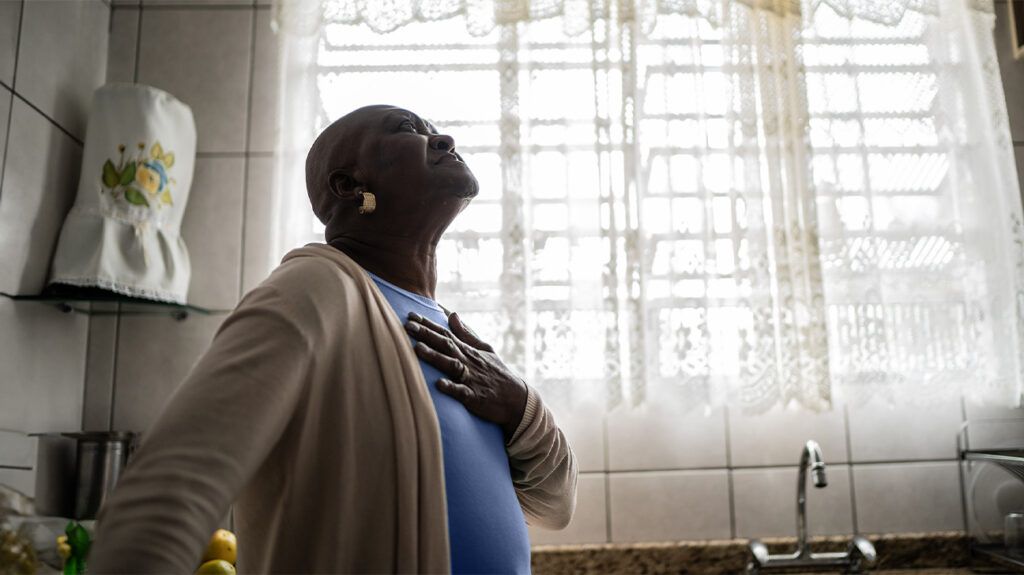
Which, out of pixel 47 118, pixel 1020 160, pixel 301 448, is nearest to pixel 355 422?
pixel 301 448

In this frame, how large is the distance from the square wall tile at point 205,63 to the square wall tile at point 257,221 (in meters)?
0.09

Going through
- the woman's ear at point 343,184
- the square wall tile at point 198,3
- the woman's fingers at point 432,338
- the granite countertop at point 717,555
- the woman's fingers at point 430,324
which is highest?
A: the square wall tile at point 198,3

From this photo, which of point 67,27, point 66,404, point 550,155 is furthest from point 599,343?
point 67,27

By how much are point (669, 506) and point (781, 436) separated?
343mm

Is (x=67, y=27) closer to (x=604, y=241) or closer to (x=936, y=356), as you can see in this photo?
(x=604, y=241)

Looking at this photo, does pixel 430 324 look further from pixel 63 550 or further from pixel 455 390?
pixel 63 550

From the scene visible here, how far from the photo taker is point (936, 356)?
6.17 feet

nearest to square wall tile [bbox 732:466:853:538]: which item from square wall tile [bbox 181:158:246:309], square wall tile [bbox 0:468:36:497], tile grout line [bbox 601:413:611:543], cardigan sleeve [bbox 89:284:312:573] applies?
tile grout line [bbox 601:413:611:543]

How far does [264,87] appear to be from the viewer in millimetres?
2088

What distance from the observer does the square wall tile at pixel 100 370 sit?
1.92m

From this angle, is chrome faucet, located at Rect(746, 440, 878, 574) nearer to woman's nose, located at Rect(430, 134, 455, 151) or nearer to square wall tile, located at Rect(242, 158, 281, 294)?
woman's nose, located at Rect(430, 134, 455, 151)

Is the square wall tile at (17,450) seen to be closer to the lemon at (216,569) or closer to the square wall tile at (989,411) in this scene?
the lemon at (216,569)

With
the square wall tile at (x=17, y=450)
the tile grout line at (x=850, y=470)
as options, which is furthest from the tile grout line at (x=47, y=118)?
the tile grout line at (x=850, y=470)

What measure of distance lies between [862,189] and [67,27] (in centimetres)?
204
